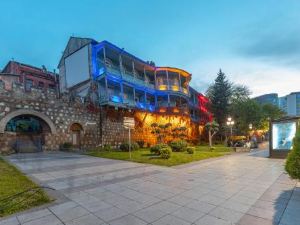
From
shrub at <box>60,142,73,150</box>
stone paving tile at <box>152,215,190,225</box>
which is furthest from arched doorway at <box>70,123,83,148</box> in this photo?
stone paving tile at <box>152,215,190,225</box>

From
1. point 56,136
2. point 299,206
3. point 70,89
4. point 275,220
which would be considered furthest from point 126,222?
point 70,89

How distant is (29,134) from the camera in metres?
16.7

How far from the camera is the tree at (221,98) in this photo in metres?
38.6

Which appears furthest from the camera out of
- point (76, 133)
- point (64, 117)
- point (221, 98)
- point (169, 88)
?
point (221, 98)

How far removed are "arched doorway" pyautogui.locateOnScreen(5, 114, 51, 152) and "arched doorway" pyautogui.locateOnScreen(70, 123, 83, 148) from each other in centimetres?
237

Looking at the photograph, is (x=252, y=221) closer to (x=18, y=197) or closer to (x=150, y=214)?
(x=150, y=214)

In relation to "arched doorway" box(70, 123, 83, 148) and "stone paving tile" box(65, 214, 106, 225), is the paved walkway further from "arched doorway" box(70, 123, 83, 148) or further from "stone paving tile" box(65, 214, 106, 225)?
"arched doorway" box(70, 123, 83, 148)

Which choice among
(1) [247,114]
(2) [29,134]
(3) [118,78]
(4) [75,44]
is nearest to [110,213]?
(2) [29,134]

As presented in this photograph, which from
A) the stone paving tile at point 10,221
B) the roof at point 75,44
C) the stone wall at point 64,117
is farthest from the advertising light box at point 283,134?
the roof at point 75,44

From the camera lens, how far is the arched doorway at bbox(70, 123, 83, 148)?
18.9 m

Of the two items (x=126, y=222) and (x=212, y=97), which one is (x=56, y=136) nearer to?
(x=126, y=222)

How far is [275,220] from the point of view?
3.95 meters

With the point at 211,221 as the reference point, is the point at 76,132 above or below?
above

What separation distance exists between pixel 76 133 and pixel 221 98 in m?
29.2
